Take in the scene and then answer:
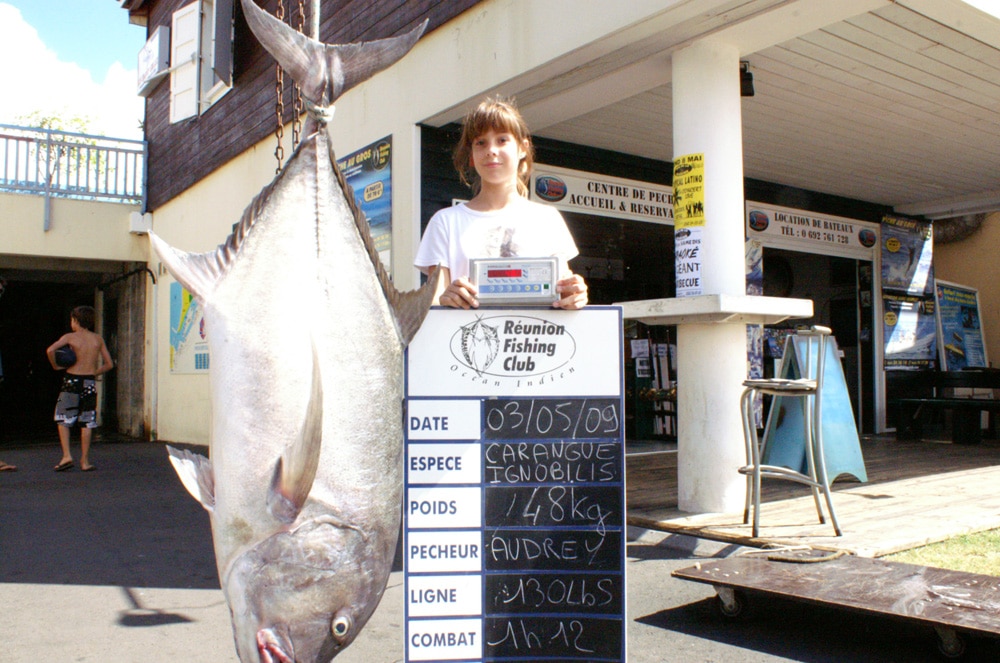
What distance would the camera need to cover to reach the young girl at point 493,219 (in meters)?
2.33

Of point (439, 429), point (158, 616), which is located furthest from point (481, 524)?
point (158, 616)

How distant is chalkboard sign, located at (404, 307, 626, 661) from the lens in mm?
2256

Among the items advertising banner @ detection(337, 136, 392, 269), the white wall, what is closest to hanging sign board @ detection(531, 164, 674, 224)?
advertising banner @ detection(337, 136, 392, 269)

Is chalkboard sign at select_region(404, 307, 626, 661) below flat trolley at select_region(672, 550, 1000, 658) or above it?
above

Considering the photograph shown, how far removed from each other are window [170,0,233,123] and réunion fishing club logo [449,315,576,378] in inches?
338

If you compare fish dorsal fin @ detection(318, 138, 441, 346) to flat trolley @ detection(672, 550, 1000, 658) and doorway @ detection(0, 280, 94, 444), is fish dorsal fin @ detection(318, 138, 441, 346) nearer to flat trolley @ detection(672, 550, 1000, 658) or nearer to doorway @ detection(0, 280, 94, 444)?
flat trolley @ detection(672, 550, 1000, 658)

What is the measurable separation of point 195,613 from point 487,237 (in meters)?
2.34

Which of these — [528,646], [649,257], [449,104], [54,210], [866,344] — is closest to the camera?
[528,646]

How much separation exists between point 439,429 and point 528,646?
0.65 m

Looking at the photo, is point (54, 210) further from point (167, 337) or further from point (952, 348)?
point (952, 348)

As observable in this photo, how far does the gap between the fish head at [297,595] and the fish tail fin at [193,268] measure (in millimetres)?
553

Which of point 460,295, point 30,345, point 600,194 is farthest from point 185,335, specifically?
point 30,345

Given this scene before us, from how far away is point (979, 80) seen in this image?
6.09 metres

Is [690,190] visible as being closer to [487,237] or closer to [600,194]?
[600,194]
